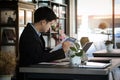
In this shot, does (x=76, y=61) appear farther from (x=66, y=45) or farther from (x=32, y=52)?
(x=32, y=52)

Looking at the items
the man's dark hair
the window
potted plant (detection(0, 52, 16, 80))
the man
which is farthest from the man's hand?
the window

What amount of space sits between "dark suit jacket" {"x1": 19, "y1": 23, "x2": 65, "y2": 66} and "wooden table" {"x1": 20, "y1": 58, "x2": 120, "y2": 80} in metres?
0.12

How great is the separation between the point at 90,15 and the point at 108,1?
2.28ft

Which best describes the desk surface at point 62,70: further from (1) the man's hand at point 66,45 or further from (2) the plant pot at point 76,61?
(1) the man's hand at point 66,45

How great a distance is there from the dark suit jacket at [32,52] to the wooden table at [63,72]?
12 cm

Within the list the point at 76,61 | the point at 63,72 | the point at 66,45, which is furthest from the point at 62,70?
the point at 66,45

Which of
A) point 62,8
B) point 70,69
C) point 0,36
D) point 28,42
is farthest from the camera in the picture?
point 62,8

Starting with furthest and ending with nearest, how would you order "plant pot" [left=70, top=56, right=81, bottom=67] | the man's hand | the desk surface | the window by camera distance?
the window
the man's hand
"plant pot" [left=70, top=56, right=81, bottom=67]
the desk surface

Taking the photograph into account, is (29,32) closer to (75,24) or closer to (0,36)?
(0,36)

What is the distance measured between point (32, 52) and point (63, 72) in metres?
0.43

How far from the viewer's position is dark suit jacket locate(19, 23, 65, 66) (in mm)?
2797

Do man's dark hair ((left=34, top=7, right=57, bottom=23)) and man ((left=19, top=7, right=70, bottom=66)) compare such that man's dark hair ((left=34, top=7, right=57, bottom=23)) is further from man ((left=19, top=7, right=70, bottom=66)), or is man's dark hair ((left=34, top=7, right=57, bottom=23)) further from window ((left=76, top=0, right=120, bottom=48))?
window ((left=76, top=0, right=120, bottom=48))

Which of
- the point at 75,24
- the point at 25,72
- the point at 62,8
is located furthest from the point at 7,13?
the point at 75,24

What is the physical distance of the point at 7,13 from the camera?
4.93 meters
